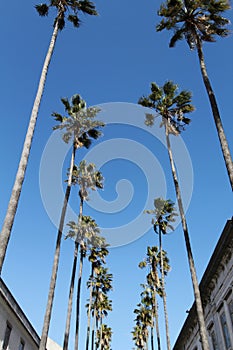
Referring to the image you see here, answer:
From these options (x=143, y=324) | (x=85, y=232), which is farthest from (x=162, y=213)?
(x=143, y=324)

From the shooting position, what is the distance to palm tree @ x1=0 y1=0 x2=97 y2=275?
10265 mm

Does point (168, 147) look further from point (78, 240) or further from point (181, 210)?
point (78, 240)

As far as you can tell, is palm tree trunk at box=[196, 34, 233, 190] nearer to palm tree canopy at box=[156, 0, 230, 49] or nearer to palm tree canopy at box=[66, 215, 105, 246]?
palm tree canopy at box=[156, 0, 230, 49]

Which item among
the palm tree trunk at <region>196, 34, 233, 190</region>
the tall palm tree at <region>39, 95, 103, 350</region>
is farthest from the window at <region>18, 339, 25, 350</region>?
the palm tree trunk at <region>196, 34, 233, 190</region>

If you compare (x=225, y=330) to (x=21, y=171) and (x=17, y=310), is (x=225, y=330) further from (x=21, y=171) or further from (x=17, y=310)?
(x=21, y=171)

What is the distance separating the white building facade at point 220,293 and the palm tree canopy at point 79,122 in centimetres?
1304

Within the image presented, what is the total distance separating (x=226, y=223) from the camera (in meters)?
20.1

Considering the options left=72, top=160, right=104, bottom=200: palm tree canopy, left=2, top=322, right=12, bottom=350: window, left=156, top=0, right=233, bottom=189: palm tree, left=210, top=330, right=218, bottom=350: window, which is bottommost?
left=2, top=322, right=12, bottom=350: window

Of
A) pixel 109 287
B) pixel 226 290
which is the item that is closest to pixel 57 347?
pixel 109 287

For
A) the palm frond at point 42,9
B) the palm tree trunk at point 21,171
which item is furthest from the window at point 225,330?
the palm frond at point 42,9

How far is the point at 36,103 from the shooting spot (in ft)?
47.6

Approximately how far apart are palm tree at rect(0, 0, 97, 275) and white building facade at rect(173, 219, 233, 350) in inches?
490

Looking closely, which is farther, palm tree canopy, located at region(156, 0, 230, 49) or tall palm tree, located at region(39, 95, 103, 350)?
tall palm tree, located at region(39, 95, 103, 350)

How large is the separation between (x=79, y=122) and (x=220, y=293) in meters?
16.6
